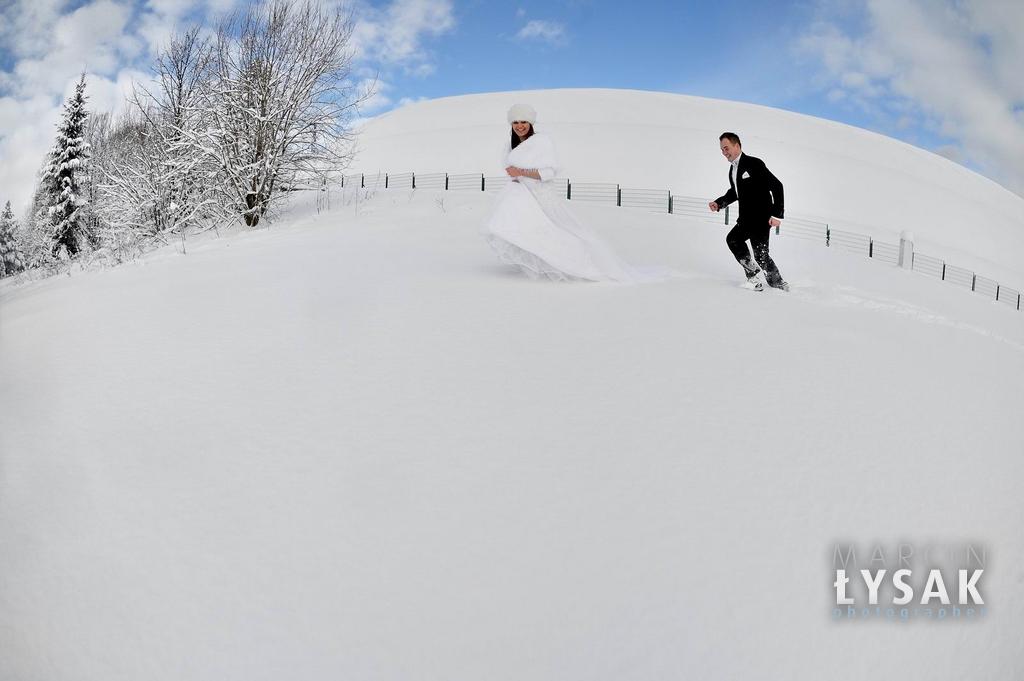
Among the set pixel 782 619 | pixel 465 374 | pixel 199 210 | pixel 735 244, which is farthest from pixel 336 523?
pixel 199 210

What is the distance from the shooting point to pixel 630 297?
6.02m

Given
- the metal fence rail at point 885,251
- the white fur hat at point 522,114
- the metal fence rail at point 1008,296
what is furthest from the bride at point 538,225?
the metal fence rail at point 1008,296

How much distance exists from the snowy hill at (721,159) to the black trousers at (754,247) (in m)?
29.6

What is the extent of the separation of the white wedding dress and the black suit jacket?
52.6 inches

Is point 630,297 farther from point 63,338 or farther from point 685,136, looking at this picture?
point 685,136

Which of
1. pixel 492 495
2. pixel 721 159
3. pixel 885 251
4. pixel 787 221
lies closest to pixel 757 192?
pixel 492 495

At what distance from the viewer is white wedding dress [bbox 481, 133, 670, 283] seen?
20.7ft

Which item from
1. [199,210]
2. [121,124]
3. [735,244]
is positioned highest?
[121,124]

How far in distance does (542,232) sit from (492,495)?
13.5 feet

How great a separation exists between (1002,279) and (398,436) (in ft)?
129

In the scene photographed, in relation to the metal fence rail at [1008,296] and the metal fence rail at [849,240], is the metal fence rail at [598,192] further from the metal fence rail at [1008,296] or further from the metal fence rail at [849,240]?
the metal fence rail at [1008,296]

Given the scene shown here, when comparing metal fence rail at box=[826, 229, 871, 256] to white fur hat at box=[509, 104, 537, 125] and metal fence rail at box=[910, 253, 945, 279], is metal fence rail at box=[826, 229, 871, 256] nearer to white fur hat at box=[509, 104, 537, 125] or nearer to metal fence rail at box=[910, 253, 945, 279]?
metal fence rail at box=[910, 253, 945, 279]

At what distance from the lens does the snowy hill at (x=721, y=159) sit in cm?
3591

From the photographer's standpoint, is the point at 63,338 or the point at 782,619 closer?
the point at 782,619
